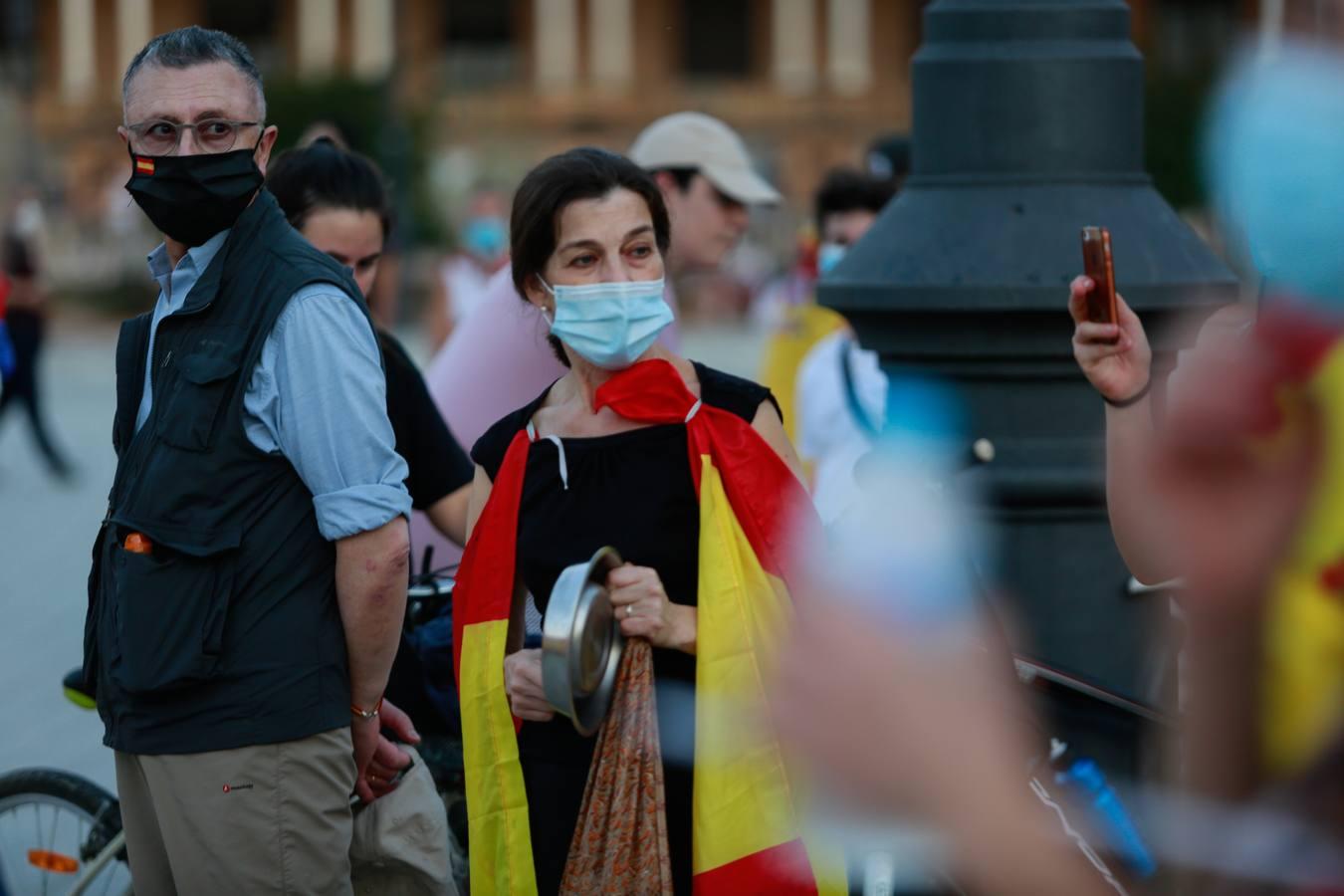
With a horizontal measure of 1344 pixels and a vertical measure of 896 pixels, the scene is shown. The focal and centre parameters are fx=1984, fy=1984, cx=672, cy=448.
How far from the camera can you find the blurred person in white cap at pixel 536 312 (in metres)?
4.29

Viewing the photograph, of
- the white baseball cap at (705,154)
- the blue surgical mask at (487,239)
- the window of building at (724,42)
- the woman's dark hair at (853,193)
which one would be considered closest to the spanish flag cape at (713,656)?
the white baseball cap at (705,154)

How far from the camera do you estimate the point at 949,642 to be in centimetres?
143

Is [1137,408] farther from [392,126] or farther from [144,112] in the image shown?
[392,126]

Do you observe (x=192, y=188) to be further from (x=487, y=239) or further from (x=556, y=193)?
(x=487, y=239)

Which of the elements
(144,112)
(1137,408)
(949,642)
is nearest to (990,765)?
(949,642)

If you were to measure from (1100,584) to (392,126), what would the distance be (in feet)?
93.9

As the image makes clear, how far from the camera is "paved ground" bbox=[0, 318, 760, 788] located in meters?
6.88

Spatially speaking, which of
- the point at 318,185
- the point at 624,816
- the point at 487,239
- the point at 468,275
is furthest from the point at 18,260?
the point at 624,816

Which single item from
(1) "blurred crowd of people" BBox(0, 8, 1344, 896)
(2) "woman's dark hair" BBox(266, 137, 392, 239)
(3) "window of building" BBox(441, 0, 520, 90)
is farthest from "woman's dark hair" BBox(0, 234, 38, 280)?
(3) "window of building" BBox(441, 0, 520, 90)

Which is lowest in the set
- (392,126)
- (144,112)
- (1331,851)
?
(392,126)

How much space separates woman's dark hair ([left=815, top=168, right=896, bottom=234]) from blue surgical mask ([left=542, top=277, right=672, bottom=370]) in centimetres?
357

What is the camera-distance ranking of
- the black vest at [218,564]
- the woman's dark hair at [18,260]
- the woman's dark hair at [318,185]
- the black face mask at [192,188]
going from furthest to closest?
the woman's dark hair at [18,260] → the woman's dark hair at [318,185] → the black face mask at [192,188] → the black vest at [218,564]

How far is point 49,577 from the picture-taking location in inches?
408

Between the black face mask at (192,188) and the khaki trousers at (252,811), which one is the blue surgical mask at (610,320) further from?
the khaki trousers at (252,811)
